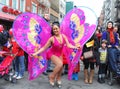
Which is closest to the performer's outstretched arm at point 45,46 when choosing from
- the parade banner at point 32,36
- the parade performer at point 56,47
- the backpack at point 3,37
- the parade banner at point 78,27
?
the parade performer at point 56,47

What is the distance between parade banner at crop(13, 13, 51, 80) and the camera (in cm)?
752

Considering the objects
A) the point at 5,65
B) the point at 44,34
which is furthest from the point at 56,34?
the point at 5,65

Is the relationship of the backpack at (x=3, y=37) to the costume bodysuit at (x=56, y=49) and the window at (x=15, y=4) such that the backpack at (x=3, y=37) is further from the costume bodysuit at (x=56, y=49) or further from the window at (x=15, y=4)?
the window at (x=15, y=4)

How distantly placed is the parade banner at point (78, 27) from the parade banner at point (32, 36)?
25.1 inches

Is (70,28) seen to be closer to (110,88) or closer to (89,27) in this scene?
(89,27)

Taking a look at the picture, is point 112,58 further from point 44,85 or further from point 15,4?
Result: point 15,4

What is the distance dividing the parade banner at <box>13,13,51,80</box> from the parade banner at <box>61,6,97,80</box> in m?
0.64

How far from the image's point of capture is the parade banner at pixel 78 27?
7871 mm

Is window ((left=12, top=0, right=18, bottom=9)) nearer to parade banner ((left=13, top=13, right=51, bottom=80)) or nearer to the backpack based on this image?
the backpack

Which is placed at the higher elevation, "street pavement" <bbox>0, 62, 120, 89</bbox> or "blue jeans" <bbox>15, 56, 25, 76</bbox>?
"blue jeans" <bbox>15, 56, 25, 76</bbox>

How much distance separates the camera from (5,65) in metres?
7.55

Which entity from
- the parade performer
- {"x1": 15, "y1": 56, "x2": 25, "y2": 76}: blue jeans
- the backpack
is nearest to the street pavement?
{"x1": 15, "y1": 56, "x2": 25, "y2": 76}: blue jeans

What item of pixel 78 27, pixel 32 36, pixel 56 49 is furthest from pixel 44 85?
pixel 78 27

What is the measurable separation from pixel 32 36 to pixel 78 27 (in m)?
1.40
